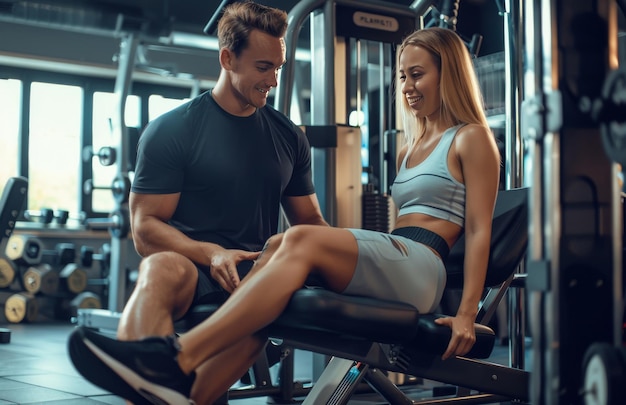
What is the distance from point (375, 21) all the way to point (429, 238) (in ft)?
4.67

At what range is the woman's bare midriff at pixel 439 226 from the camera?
194 cm

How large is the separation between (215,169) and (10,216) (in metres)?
3.25

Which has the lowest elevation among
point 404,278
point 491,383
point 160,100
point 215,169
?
point 491,383

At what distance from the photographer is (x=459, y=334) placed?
174 cm

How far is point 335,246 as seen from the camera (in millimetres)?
1756

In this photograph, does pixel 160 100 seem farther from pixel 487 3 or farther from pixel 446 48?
pixel 446 48

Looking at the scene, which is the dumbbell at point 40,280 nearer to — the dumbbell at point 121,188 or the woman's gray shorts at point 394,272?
the dumbbell at point 121,188

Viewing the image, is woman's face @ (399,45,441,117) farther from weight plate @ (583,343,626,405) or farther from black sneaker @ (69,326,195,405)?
weight plate @ (583,343,626,405)

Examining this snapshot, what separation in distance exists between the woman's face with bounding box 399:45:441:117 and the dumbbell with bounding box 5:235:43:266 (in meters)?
4.75

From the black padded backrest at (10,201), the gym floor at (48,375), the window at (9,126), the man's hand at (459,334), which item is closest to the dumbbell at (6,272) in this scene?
the gym floor at (48,375)

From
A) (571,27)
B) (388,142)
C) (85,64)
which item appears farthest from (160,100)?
(571,27)

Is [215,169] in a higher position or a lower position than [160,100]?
lower

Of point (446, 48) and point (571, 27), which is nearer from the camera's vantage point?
point (571, 27)

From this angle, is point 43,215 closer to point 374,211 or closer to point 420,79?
point 374,211
